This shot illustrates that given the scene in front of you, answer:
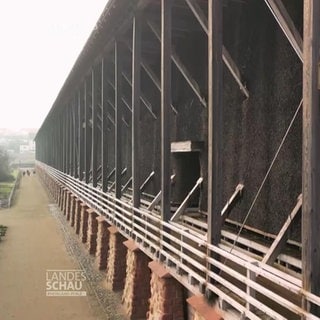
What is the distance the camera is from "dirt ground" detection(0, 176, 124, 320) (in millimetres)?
12945

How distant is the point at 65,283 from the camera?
16.0 meters

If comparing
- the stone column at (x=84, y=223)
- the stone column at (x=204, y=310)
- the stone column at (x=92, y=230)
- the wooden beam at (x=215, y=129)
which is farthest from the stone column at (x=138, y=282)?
the stone column at (x=84, y=223)

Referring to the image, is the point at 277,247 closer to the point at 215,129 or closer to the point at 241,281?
the point at 241,281

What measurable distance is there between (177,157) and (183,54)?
10.4 ft

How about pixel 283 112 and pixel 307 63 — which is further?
pixel 283 112

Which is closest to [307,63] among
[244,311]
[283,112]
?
[244,311]

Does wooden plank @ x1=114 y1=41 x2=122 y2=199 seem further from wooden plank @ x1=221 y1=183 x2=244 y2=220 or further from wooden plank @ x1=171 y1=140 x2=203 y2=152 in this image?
wooden plank @ x1=221 y1=183 x2=244 y2=220

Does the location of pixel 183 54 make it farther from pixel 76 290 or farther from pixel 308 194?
pixel 308 194

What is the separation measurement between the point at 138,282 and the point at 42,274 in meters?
7.21

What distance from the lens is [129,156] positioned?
2038cm

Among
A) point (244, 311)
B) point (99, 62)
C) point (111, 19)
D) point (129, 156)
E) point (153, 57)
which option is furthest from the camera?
point (129, 156)

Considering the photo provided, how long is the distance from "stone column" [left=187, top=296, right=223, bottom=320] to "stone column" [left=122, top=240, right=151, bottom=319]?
14.3ft

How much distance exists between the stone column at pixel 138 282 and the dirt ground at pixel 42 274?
3.09ft

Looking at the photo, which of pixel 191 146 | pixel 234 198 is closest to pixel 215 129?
pixel 234 198
